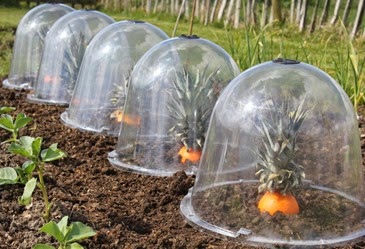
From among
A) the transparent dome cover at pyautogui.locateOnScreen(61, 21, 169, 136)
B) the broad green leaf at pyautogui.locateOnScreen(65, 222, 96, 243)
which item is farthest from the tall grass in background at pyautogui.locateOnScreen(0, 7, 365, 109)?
the broad green leaf at pyautogui.locateOnScreen(65, 222, 96, 243)

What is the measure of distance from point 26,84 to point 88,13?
876 mm

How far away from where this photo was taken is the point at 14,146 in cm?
274

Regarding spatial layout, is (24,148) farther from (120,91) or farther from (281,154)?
(120,91)

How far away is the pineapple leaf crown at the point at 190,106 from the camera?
358cm

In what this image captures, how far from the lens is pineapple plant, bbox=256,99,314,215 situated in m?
2.77

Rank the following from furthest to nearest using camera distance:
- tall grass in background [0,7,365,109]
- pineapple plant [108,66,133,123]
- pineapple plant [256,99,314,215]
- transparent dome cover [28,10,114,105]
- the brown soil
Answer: transparent dome cover [28,10,114,105]
tall grass in background [0,7,365,109]
pineapple plant [108,66,133,123]
pineapple plant [256,99,314,215]
the brown soil

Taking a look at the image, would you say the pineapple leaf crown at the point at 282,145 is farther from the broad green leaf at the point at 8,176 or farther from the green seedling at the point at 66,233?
the broad green leaf at the point at 8,176

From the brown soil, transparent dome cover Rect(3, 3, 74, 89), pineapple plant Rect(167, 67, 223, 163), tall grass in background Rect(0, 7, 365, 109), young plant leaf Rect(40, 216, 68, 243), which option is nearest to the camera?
young plant leaf Rect(40, 216, 68, 243)

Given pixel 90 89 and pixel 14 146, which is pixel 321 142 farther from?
pixel 90 89

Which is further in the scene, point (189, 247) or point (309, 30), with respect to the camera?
point (309, 30)

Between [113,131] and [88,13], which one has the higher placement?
[88,13]

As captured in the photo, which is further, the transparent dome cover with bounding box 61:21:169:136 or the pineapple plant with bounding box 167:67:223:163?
the transparent dome cover with bounding box 61:21:169:136

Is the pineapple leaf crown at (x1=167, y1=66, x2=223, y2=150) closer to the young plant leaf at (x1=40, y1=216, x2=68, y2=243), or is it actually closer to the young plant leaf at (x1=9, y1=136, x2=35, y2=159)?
the young plant leaf at (x1=9, y1=136, x2=35, y2=159)

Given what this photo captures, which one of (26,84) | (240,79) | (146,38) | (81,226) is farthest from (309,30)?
(81,226)
